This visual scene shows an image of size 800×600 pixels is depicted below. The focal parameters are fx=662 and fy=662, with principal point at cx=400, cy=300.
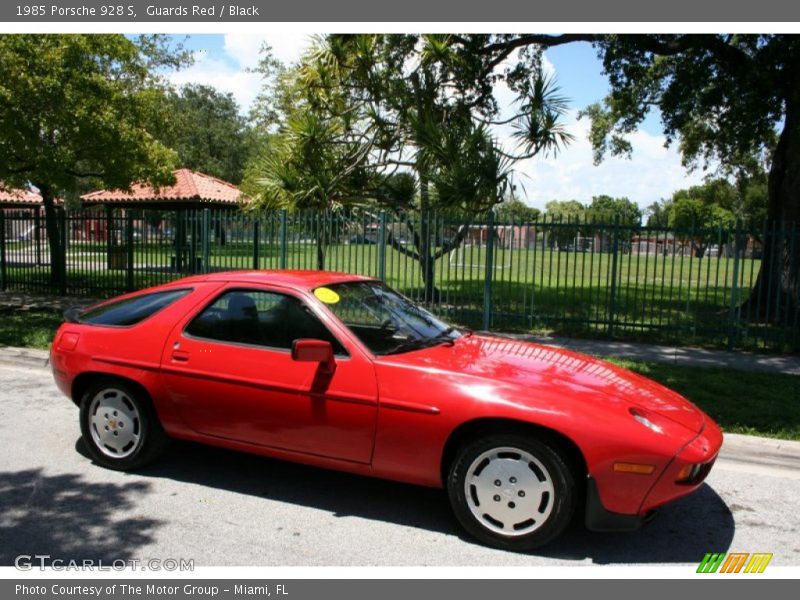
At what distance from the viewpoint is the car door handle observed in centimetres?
449

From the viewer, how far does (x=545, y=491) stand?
3.62 metres

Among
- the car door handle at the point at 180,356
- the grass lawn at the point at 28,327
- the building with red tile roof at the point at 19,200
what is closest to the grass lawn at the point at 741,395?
the car door handle at the point at 180,356

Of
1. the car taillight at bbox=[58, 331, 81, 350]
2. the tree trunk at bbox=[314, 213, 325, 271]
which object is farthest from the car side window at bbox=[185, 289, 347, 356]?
the tree trunk at bbox=[314, 213, 325, 271]

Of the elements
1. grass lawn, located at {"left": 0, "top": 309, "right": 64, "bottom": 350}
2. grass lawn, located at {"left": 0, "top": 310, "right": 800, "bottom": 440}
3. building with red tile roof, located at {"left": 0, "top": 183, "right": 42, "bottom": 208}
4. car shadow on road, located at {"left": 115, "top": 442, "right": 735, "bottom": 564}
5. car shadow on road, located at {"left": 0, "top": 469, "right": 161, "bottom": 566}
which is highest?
building with red tile roof, located at {"left": 0, "top": 183, "right": 42, "bottom": 208}

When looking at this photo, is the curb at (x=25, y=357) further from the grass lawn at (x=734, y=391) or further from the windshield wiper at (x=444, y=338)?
the windshield wiper at (x=444, y=338)

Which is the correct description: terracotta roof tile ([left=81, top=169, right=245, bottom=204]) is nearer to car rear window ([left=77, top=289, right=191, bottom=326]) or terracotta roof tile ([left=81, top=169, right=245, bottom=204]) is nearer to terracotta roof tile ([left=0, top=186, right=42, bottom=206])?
terracotta roof tile ([left=0, top=186, right=42, bottom=206])

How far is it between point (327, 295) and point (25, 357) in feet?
20.6

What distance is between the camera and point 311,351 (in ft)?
12.8

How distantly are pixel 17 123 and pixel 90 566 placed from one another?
10348 mm

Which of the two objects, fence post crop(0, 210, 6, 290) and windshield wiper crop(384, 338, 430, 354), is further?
fence post crop(0, 210, 6, 290)

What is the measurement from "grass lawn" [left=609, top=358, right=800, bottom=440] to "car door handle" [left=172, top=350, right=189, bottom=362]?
15.0ft

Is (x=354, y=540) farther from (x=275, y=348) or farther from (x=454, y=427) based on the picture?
(x=275, y=348)

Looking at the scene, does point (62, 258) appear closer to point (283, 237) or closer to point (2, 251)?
point (2, 251)

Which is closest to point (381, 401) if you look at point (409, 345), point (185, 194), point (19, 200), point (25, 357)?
point (409, 345)
